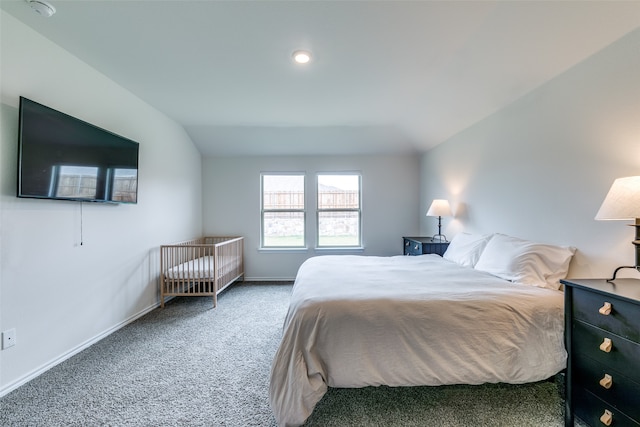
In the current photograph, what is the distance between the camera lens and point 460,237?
125 inches

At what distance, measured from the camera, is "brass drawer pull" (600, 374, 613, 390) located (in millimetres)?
1301

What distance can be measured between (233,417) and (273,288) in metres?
2.67

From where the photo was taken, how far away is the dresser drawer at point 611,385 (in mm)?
1207

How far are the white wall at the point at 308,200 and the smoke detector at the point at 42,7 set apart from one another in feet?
9.78

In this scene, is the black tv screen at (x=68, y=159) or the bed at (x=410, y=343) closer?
the bed at (x=410, y=343)

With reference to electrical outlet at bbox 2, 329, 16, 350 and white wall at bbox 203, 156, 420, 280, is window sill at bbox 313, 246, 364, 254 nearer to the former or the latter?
white wall at bbox 203, 156, 420, 280

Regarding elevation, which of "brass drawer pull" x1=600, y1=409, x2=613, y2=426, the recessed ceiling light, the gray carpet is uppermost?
the recessed ceiling light

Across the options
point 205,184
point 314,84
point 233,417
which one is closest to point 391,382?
point 233,417

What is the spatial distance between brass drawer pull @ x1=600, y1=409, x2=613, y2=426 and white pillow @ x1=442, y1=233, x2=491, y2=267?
4.57 ft

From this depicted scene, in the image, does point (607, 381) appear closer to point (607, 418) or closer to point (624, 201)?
point (607, 418)

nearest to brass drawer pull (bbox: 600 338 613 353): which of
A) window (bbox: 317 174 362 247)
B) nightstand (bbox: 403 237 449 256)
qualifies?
nightstand (bbox: 403 237 449 256)

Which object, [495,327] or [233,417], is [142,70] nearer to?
[233,417]

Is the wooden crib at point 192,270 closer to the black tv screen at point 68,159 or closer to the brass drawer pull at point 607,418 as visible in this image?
the black tv screen at point 68,159

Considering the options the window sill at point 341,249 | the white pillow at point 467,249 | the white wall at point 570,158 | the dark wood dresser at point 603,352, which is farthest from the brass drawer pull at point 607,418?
the window sill at point 341,249
